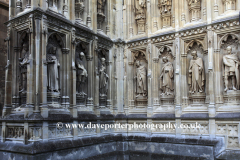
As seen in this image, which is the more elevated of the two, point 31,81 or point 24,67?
point 24,67

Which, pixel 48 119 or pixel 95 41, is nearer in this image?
pixel 48 119

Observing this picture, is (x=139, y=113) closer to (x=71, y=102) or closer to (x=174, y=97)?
(x=174, y=97)

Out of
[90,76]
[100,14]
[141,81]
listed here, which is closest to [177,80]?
[141,81]

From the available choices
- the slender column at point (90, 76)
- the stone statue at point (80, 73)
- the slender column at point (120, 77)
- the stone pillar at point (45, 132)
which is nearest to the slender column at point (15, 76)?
the stone pillar at point (45, 132)

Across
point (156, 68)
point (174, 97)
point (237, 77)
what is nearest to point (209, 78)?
point (237, 77)

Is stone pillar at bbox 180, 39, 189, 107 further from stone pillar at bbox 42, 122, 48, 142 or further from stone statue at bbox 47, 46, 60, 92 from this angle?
stone pillar at bbox 42, 122, 48, 142

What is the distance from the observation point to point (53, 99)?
11117 millimetres

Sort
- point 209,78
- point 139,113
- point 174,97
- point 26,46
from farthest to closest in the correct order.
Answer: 1. point 139,113
2. point 174,97
3. point 209,78
4. point 26,46

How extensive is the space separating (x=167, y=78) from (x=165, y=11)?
3.57 m

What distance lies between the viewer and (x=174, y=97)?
532 inches

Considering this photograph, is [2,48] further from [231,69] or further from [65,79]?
[231,69]

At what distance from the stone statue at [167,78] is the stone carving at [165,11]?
1937 mm

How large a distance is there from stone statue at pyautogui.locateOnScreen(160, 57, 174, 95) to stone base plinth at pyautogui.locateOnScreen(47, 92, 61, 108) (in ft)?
17.8

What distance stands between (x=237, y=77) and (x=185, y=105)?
2691 mm
